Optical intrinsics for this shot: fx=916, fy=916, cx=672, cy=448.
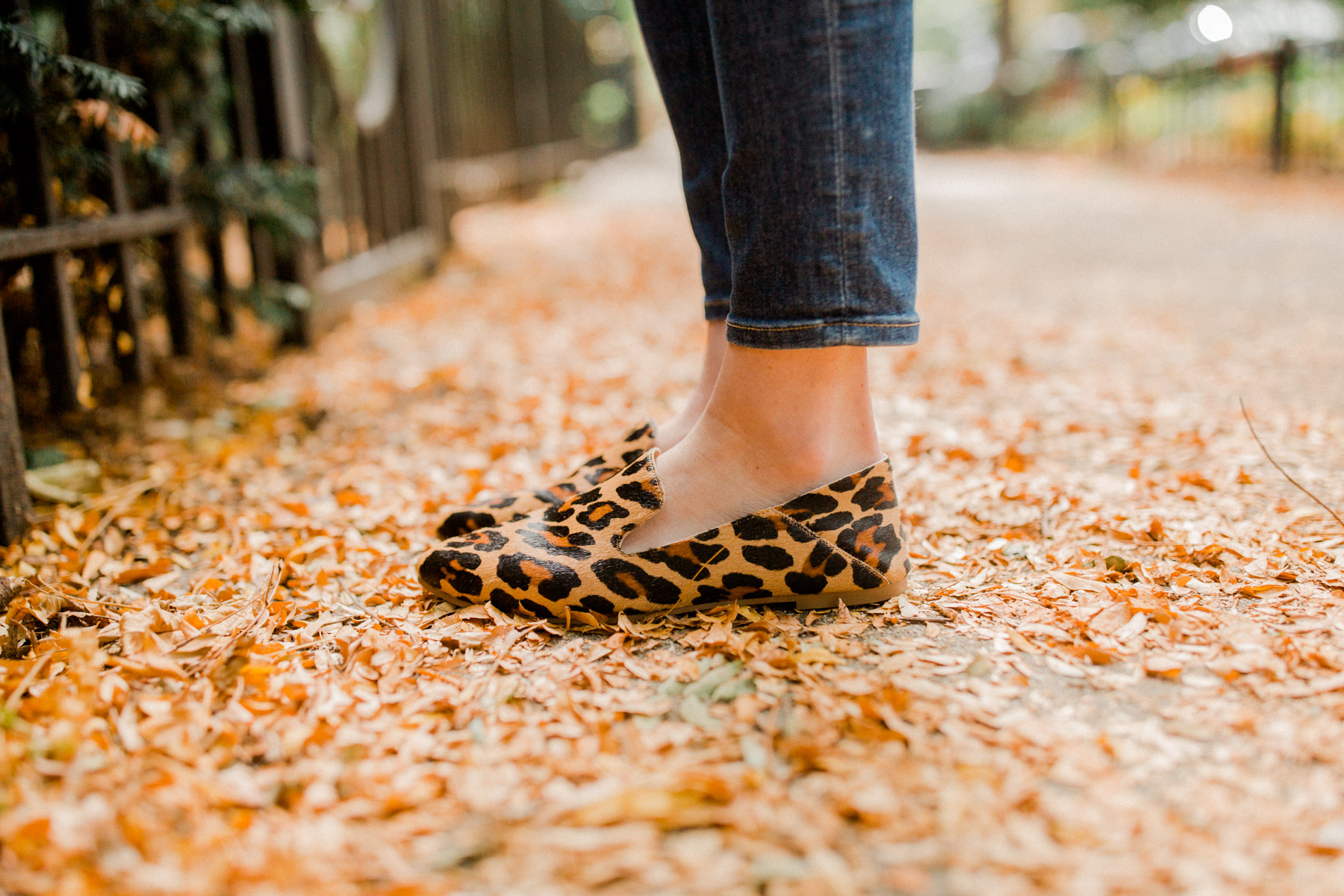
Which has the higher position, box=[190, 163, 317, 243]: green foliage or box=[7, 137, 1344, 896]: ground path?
box=[190, 163, 317, 243]: green foliage

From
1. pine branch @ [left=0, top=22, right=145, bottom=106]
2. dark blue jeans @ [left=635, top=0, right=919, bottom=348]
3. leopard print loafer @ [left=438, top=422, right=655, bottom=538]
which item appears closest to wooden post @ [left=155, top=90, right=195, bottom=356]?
pine branch @ [left=0, top=22, right=145, bottom=106]

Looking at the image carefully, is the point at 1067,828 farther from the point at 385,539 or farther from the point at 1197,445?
the point at 1197,445

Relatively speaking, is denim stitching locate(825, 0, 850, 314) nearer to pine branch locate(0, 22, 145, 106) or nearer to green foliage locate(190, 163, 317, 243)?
pine branch locate(0, 22, 145, 106)

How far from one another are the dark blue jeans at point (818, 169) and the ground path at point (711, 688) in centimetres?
35

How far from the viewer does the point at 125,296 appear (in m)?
1.78

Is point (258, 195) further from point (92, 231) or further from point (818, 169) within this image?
point (818, 169)

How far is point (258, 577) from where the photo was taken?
46.4 inches

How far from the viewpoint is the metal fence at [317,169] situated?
151cm

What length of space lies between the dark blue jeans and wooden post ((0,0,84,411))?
118 cm

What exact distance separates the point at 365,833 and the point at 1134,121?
398 inches

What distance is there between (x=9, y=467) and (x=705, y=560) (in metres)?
0.97

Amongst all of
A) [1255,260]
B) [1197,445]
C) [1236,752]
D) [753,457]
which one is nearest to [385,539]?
Answer: [753,457]

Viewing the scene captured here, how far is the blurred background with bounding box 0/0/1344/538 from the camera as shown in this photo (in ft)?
4.94

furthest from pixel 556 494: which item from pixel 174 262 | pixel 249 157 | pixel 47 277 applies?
pixel 249 157
